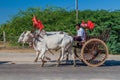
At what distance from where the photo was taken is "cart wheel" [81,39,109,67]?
18594mm

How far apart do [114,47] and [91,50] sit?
8060mm

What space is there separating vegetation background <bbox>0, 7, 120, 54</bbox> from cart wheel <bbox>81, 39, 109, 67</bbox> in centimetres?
665

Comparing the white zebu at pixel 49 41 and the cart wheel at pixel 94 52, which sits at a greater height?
the white zebu at pixel 49 41

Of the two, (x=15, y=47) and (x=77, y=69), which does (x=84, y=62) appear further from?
(x=15, y=47)

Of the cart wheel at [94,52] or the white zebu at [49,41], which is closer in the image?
the white zebu at [49,41]

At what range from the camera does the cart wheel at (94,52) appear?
18594 millimetres

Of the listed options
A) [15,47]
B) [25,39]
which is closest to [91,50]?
[25,39]

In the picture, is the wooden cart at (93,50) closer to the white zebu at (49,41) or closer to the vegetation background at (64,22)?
the white zebu at (49,41)

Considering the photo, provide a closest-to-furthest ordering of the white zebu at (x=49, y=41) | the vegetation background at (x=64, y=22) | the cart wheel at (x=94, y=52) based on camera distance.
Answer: the white zebu at (x=49, y=41)
the cart wheel at (x=94, y=52)
the vegetation background at (x=64, y=22)

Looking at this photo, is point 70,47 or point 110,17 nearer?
point 70,47

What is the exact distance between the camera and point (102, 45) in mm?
18750

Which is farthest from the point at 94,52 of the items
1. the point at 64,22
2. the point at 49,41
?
the point at 64,22

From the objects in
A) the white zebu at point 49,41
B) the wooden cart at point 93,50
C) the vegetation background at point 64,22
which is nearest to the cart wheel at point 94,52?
the wooden cart at point 93,50

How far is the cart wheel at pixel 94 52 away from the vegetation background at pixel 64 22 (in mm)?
6653
